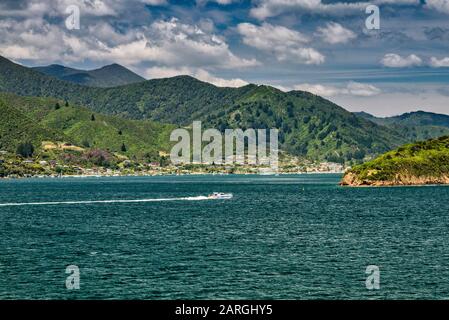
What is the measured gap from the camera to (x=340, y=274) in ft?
251

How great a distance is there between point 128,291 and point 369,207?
425 ft

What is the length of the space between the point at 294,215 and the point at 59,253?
7920 centimetres

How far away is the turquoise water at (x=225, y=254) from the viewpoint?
6819 cm

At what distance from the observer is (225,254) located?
92.6 m

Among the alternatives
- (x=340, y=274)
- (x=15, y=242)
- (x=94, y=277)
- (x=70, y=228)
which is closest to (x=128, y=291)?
(x=94, y=277)

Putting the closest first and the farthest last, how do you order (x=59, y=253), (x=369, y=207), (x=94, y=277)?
1. (x=94, y=277)
2. (x=59, y=253)
3. (x=369, y=207)

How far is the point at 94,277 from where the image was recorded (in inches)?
2953

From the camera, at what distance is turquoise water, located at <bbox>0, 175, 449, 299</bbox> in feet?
224
